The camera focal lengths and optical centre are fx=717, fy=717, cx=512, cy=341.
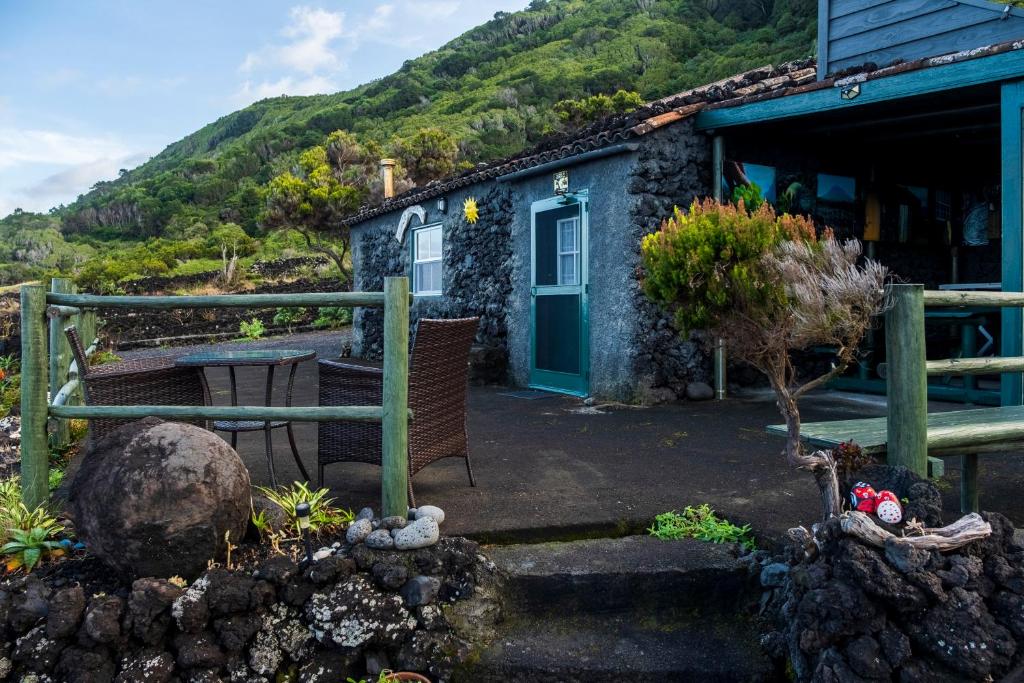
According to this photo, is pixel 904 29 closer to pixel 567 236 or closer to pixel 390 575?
pixel 567 236

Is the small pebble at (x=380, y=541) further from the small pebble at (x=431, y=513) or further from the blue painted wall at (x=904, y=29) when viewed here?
the blue painted wall at (x=904, y=29)

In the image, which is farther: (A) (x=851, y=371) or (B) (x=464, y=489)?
(A) (x=851, y=371)

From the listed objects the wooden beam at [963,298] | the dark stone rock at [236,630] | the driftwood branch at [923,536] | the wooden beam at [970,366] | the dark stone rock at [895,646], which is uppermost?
the wooden beam at [963,298]

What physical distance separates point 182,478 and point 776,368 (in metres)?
2.45

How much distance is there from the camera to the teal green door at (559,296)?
7.39 m

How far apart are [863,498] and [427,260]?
8692 millimetres

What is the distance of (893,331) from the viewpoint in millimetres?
2863

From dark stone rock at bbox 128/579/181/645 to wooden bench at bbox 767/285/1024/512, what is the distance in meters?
2.54

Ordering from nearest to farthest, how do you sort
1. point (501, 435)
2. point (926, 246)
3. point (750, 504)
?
point (750, 504)
point (501, 435)
point (926, 246)

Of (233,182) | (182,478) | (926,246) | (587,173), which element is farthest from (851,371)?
(233,182)

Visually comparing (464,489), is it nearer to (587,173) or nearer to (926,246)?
(587,173)

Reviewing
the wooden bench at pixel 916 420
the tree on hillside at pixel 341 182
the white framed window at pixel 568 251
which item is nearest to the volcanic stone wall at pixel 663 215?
the white framed window at pixel 568 251

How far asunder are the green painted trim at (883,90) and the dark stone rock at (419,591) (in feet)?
16.3

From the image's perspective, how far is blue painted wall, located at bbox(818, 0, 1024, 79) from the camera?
5.37m
